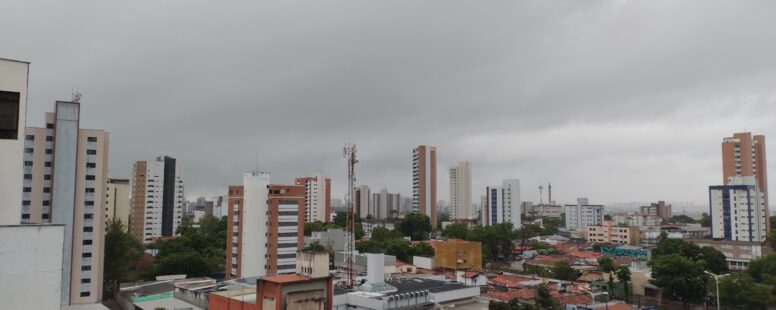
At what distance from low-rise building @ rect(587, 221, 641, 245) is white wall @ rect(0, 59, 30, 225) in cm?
7720

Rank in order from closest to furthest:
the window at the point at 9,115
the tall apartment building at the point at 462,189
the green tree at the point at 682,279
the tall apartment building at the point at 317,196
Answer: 1. the window at the point at 9,115
2. the green tree at the point at 682,279
3. the tall apartment building at the point at 317,196
4. the tall apartment building at the point at 462,189

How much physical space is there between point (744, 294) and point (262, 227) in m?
29.8

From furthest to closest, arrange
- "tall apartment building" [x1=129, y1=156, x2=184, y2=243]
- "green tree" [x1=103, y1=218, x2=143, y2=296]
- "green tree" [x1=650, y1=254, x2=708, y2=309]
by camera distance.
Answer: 1. "tall apartment building" [x1=129, y1=156, x2=184, y2=243]
2. "green tree" [x1=103, y1=218, x2=143, y2=296]
3. "green tree" [x1=650, y1=254, x2=708, y2=309]

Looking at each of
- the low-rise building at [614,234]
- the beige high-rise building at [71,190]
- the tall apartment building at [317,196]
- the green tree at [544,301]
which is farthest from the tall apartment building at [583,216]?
the beige high-rise building at [71,190]

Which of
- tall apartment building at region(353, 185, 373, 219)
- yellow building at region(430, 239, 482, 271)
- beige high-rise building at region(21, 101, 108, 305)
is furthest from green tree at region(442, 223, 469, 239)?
tall apartment building at region(353, 185, 373, 219)

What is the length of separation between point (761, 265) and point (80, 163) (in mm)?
46373

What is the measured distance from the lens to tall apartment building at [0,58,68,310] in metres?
5.87

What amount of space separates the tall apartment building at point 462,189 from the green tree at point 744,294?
76.3m

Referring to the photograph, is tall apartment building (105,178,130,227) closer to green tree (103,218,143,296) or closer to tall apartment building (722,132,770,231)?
green tree (103,218,143,296)

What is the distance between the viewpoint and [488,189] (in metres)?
89.0

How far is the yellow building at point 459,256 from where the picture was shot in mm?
45438

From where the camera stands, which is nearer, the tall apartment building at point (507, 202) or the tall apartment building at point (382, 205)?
the tall apartment building at point (507, 202)

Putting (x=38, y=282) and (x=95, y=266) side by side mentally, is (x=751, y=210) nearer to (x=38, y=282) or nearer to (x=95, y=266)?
(x=95, y=266)

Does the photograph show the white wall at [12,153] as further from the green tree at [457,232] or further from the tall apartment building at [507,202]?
the tall apartment building at [507,202]
